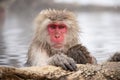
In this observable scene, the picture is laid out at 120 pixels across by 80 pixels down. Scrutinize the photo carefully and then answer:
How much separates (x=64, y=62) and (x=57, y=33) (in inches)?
49.3

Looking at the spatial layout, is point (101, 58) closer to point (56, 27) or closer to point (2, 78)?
point (56, 27)

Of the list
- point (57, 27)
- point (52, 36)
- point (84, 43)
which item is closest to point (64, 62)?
point (52, 36)

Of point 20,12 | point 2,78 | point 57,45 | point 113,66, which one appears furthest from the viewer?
point 20,12

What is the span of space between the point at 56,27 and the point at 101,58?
224cm

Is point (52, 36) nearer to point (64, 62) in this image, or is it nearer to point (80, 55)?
point (80, 55)

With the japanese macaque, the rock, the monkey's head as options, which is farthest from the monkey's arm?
the monkey's head

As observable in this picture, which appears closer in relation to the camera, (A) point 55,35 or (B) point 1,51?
(A) point 55,35

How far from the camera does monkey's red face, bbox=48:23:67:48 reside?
689cm

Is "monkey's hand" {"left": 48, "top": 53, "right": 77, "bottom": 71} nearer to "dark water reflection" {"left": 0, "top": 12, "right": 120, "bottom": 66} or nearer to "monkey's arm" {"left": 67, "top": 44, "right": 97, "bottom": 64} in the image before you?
"monkey's arm" {"left": 67, "top": 44, "right": 97, "bottom": 64}

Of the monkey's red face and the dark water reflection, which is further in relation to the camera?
the dark water reflection

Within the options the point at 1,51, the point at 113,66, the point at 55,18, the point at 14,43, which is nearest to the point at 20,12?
the point at 14,43

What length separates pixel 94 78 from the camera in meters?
5.43

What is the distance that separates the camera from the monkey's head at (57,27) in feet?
23.1

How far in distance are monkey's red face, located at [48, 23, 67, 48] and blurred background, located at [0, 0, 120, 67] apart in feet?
1.84
